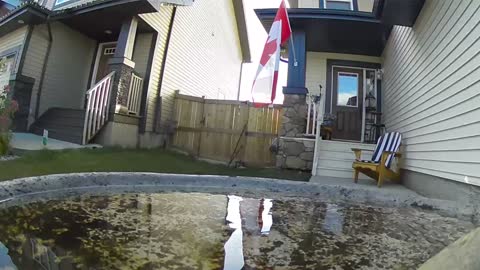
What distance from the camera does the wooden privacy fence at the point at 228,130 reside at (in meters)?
8.19

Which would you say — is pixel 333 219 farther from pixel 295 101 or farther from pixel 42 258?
pixel 295 101

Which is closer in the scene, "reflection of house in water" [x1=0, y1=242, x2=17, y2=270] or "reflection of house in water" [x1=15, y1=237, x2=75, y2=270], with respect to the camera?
"reflection of house in water" [x1=0, y1=242, x2=17, y2=270]

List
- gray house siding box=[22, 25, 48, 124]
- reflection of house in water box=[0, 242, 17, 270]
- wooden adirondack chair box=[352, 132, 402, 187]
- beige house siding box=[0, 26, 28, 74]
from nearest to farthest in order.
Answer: reflection of house in water box=[0, 242, 17, 270], wooden adirondack chair box=[352, 132, 402, 187], gray house siding box=[22, 25, 48, 124], beige house siding box=[0, 26, 28, 74]

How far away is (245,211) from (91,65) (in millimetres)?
8595

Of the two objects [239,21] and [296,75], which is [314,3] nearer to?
[296,75]

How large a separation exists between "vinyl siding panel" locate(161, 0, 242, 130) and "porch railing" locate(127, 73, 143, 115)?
0.83 meters

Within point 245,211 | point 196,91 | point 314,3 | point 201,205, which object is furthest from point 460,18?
point 196,91

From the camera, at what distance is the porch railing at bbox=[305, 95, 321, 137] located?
720 cm

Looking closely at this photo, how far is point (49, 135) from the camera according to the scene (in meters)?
7.62

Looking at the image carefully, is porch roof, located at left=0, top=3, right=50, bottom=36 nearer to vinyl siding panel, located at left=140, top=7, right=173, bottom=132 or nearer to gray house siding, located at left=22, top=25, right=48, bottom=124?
gray house siding, located at left=22, top=25, right=48, bottom=124

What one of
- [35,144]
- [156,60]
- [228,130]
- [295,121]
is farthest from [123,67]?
[295,121]

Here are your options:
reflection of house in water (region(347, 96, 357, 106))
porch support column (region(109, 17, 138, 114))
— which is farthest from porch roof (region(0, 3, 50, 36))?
reflection of house in water (region(347, 96, 357, 106))

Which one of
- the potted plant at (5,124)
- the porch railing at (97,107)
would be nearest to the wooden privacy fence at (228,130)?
the porch railing at (97,107)

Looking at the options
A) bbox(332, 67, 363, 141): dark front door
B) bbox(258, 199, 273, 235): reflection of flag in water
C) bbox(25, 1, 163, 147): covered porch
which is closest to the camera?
bbox(258, 199, 273, 235): reflection of flag in water
